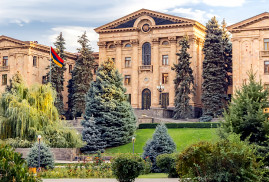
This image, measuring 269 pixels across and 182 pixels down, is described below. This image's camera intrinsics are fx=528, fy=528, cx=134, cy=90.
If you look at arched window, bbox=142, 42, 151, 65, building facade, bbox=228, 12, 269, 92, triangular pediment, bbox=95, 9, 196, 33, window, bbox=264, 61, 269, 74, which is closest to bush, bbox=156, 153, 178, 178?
building facade, bbox=228, 12, 269, 92

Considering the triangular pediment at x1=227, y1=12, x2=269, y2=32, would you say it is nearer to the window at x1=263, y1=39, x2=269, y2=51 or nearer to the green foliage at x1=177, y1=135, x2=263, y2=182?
the window at x1=263, y1=39, x2=269, y2=51

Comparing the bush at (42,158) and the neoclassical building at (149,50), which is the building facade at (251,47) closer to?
the neoclassical building at (149,50)

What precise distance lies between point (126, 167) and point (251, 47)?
130 ft

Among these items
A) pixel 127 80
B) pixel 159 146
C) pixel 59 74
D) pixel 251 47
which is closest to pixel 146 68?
pixel 127 80

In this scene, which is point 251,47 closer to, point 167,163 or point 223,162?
point 167,163

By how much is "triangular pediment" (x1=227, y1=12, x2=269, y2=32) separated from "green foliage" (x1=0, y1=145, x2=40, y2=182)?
47980mm

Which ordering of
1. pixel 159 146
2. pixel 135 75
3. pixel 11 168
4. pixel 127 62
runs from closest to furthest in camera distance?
pixel 11 168 → pixel 159 146 → pixel 135 75 → pixel 127 62

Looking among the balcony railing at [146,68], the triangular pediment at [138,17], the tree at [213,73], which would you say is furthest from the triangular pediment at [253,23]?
the balcony railing at [146,68]

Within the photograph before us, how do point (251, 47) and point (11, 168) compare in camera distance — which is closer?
point (11, 168)

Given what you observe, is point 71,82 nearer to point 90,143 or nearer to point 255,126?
point 90,143

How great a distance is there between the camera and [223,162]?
18391 mm

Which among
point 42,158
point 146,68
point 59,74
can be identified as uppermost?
point 146,68

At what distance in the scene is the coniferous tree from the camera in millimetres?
58656

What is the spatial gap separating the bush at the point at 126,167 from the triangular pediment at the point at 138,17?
42.6 metres
